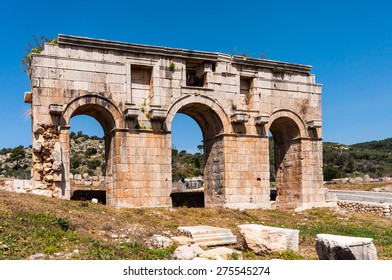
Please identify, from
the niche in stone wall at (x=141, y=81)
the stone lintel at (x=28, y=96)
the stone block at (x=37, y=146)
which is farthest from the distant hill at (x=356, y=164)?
the stone block at (x=37, y=146)

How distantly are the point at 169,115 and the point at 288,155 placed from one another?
666 cm

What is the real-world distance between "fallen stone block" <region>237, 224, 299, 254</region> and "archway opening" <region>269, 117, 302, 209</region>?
1057 centimetres

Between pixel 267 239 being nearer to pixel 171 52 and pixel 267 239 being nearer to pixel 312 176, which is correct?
pixel 171 52

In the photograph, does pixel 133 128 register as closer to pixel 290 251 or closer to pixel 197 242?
pixel 197 242

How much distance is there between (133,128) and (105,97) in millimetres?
1573

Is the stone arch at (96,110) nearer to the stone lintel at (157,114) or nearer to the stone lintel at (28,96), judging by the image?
the stone lintel at (157,114)

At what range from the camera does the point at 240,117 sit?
18.7 metres

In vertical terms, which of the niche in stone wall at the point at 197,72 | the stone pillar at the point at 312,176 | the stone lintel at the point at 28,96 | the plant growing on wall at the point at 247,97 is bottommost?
the stone pillar at the point at 312,176

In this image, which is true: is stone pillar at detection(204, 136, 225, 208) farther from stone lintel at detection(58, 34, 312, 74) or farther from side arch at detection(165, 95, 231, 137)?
stone lintel at detection(58, 34, 312, 74)

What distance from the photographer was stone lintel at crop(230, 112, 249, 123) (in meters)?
18.7

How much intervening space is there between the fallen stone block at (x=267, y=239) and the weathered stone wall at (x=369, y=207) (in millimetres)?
10708

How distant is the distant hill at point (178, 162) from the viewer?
43.9m
